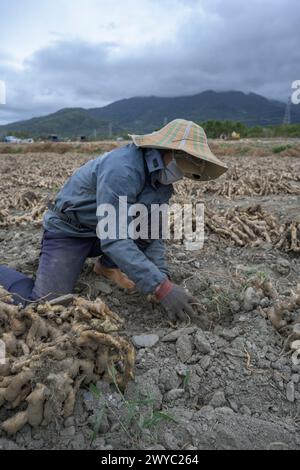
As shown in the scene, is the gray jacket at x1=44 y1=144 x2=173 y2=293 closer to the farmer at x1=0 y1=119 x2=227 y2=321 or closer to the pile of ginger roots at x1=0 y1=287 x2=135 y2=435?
the farmer at x1=0 y1=119 x2=227 y2=321

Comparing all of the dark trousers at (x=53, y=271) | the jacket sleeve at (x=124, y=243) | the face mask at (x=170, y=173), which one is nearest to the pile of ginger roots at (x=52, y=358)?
the jacket sleeve at (x=124, y=243)

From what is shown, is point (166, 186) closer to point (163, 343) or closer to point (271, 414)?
point (163, 343)

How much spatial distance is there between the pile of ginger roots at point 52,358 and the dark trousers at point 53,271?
75cm

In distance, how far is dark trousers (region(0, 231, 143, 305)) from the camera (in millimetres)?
2926

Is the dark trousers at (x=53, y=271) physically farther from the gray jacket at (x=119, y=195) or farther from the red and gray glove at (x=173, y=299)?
the red and gray glove at (x=173, y=299)

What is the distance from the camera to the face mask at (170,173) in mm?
2662

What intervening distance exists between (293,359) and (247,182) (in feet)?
17.6

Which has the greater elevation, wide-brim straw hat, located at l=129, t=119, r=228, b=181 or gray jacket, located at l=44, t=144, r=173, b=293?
wide-brim straw hat, located at l=129, t=119, r=228, b=181

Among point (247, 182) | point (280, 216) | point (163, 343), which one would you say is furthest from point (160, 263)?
point (247, 182)

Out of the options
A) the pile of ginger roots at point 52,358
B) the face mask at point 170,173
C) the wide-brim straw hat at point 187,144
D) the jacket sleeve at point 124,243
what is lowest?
the pile of ginger roots at point 52,358

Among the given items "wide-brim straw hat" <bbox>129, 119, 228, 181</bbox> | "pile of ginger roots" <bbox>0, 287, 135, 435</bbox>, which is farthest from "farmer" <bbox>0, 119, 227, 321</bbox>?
"pile of ginger roots" <bbox>0, 287, 135, 435</bbox>

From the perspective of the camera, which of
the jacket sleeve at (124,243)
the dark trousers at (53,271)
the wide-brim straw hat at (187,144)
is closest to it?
the jacket sleeve at (124,243)

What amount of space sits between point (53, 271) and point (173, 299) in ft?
3.16
